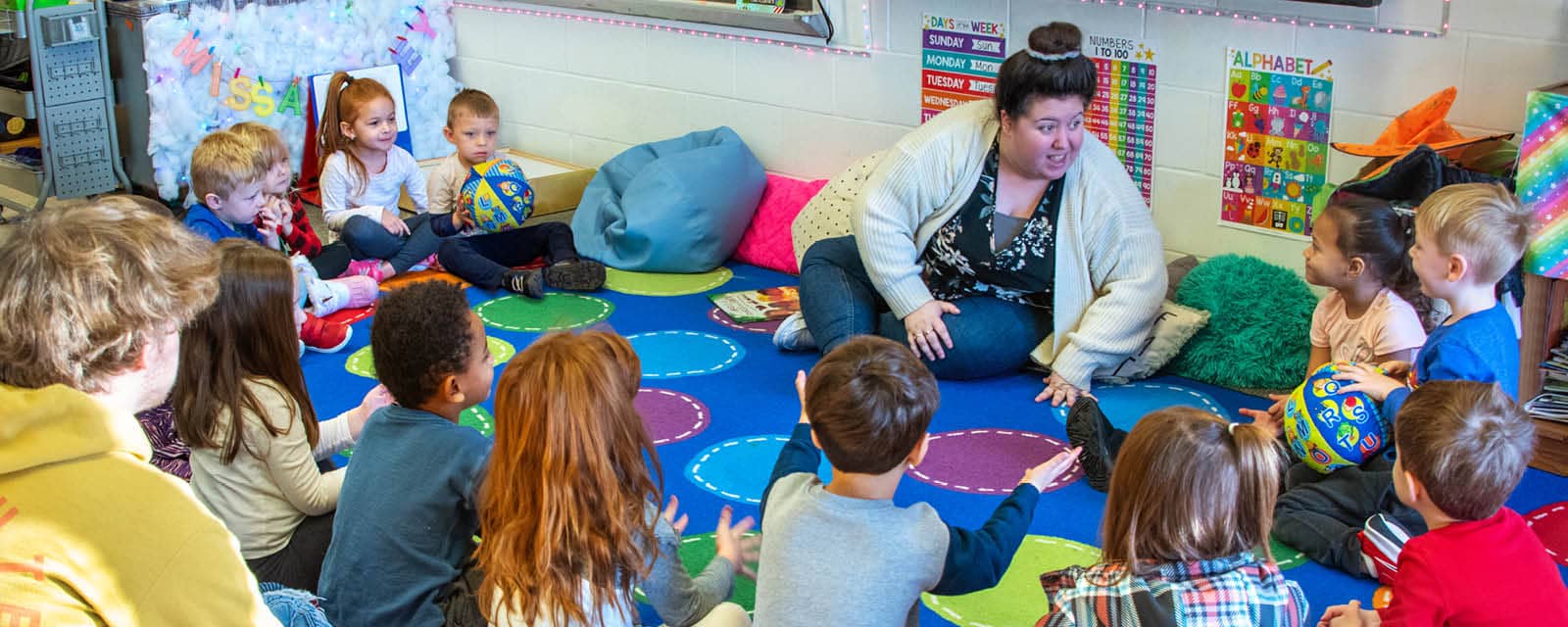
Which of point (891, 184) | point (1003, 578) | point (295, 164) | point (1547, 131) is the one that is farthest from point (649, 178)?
point (1547, 131)

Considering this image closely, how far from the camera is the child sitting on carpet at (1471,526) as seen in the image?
73.1 inches

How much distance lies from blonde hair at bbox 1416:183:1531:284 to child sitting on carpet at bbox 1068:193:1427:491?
0.75ft

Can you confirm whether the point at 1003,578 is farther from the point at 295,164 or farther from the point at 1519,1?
the point at 295,164

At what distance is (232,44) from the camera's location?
4840 millimetres

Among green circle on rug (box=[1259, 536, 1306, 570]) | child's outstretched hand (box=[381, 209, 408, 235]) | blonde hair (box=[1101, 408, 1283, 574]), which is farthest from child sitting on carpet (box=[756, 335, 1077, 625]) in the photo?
child's outstretched hand (box=[381, 209, 408, 235])

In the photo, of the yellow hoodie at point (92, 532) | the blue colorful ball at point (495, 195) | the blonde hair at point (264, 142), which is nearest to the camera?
the yellow hoodie at point (92, 532)

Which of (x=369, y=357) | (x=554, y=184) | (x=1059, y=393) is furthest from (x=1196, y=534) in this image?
(x=554, y=184)

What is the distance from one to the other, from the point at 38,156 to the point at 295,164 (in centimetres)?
86

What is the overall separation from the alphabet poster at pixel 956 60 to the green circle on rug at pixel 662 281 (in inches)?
31.1

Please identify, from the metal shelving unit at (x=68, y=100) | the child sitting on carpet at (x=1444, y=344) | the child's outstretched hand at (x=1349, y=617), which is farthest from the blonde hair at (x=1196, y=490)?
the metal shelving unit at (x=68, y=100)

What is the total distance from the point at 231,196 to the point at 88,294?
2.41 metres

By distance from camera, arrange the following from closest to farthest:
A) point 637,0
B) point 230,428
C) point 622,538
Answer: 1. point 622,538
2. point 230,428
3. point 637,0

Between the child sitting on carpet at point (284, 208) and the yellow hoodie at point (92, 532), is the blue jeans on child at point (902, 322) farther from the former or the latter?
the yellow hoodie at point (92, 532)

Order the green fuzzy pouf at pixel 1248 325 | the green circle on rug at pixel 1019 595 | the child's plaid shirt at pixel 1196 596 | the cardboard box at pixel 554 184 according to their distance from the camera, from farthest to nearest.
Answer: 1. the cardboard box at pixel 554 184
2. the green fuzzy pouf at pixel 1248 325
3. the green circle on rug at pixel 1019 595
4. the child's plaid shirt at pixel 1196 596
